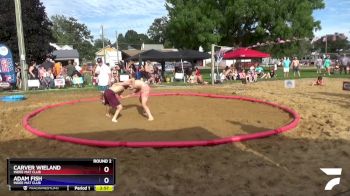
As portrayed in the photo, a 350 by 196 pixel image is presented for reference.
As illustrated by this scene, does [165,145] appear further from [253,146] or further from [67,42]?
[67,42]

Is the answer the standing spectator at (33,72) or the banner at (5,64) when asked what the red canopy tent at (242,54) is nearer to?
the standing spectator at (33,72)

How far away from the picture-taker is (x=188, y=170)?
6484mm

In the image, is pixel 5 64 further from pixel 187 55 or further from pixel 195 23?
pixel 195 23

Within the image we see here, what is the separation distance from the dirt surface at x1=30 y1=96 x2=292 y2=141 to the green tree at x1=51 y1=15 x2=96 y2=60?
92784 mm

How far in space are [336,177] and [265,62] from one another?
2720 inches

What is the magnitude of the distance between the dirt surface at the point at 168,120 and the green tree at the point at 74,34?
304 feet

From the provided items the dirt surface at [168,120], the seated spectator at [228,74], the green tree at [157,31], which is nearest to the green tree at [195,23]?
the seated spectator at [228,74]

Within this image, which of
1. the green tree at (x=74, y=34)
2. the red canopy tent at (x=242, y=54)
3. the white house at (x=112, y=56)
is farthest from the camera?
the green tree at (x=74, y=34)

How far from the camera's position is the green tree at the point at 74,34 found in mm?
104688

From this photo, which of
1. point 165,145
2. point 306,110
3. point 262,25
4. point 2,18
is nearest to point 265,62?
point 262,25

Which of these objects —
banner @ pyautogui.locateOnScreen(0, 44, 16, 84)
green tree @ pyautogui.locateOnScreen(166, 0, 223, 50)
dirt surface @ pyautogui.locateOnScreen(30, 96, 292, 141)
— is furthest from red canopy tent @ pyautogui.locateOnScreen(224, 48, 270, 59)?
banner @ pyautogui.locateOnScreen(0, 44, 16, 84)

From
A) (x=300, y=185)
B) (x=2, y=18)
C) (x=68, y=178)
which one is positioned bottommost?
(x=300, y=185)

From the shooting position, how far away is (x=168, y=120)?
10508 millimetres
